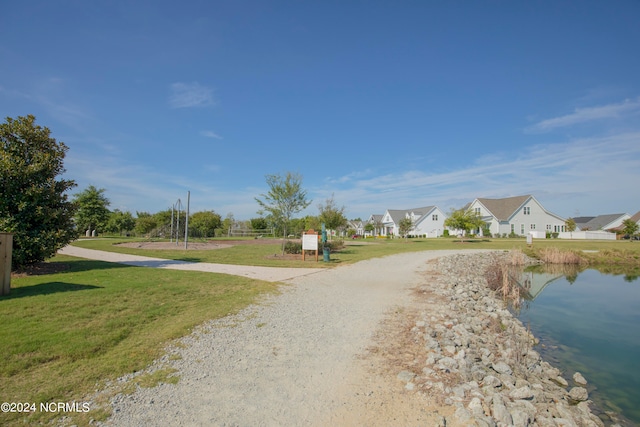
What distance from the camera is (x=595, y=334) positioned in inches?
343

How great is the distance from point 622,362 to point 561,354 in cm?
114

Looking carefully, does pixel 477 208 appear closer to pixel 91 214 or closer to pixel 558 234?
pixel 558 234

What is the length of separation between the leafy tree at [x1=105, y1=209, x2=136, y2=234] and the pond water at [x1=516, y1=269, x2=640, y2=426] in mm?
48439

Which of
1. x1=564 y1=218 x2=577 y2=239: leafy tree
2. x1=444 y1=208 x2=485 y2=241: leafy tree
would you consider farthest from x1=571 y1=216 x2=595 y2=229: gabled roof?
x1=444 y1=208 x2=485 y2=241: leafy tree

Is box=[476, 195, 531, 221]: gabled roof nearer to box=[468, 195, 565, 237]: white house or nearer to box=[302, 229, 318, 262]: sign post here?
box=[468, 195, 565, 237]: white house

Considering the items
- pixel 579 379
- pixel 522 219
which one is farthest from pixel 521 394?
pixel 522 219

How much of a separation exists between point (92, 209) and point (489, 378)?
1838 inches

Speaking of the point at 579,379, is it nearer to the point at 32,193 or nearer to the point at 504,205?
the point at 32,193

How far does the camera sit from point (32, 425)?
10.3 ft

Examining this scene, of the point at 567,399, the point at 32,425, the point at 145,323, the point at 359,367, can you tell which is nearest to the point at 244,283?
the point at 145,323

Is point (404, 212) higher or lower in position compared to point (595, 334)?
higher

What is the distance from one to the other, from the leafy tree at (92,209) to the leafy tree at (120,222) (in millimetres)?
3293

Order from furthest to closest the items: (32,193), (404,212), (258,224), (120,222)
Answer: (404,212), (258,224), (120,222), (32,193)

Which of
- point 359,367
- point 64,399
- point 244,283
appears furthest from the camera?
point 244,283
